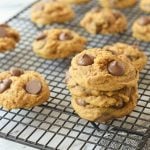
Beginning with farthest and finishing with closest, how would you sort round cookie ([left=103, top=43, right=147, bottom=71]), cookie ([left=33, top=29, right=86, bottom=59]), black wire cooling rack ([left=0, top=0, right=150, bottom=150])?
cookie ([left=33, top=29, right=86, bottom=59])
round cookie ([left=103, top=43, right=147, bottom=71])
black wire cooling rack ([left=0, top=0, right=150, bottom=150])

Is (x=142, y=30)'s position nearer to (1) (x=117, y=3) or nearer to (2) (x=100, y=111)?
(1) (x=117, y=3)

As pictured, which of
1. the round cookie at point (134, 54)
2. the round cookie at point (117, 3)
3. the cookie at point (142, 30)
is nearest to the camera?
the round cookie at point (134, 54)

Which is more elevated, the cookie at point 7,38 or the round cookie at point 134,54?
the cookie at point 7,38

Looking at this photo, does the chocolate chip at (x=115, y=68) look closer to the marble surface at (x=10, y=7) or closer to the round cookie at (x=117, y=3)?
the round cookie at (x=117, y=3)

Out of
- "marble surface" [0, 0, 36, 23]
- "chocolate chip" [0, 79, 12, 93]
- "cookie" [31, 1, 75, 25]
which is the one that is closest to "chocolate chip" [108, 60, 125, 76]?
"chocolate chip" [0, 79, 12, 93]

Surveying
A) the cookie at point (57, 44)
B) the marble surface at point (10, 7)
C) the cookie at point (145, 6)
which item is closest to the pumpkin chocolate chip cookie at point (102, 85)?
the cookie at point (57, 44)

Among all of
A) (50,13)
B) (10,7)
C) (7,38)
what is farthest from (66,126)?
(10,7)

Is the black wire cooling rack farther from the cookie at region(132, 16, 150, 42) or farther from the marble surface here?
the marble surface
